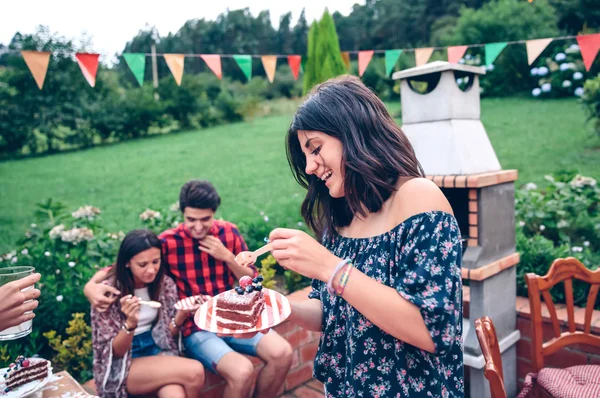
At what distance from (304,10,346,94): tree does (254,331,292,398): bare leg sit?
3.71 metres

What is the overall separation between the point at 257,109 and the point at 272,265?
13.3 meters

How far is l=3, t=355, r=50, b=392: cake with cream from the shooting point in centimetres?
166

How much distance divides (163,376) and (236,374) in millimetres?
388

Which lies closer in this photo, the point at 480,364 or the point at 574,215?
the point at 480,364

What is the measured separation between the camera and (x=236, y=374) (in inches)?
96.3

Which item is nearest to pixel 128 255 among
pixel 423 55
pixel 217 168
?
pixel 423 55

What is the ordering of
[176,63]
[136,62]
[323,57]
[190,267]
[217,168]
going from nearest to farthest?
[190,267], [136,62], [176,63], [323,57], [217,168]

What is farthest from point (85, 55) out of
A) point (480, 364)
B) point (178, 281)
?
point (480, 364)

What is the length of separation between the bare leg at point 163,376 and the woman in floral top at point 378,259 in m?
1.14

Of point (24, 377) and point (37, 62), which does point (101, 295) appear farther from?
point (37, 62)

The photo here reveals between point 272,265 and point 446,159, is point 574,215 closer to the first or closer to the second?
point 446,159

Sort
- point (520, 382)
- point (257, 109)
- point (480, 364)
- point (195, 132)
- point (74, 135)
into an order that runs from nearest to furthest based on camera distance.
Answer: point (480, 364)
point (520, 382)
point (74, 135)
point (195, 132)
point (257, 109)

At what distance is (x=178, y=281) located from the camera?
289 centimetres

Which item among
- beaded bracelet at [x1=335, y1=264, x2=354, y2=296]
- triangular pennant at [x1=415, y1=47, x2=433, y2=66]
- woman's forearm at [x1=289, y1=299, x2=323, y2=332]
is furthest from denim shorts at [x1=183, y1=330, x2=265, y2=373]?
triangular pennant at [x1=415, y1=47, x2=433, y2=66]
